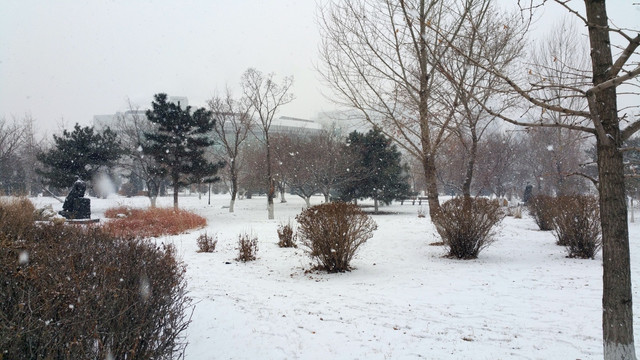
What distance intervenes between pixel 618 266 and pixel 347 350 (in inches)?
94.7

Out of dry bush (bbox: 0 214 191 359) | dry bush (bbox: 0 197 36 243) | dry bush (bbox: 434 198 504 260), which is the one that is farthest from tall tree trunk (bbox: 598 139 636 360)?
dry bush (bbox: 434 198 504 260)

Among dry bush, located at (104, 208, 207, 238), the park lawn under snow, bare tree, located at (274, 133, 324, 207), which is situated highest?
bare tree, located at (274, 133, 324, 207)

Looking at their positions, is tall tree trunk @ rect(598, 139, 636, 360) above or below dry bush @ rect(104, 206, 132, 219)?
above

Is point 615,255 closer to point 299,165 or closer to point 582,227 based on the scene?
point 582,227

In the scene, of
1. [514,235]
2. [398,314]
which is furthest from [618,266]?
[514,235]

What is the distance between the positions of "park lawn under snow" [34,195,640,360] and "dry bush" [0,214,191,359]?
1.18 m

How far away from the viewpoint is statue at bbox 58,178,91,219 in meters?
18.6

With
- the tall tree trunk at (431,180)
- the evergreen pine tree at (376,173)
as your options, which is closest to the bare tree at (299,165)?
the evergreen pine tree at (376,173)

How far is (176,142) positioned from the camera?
79.9ft

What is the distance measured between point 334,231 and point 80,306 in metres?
5.63

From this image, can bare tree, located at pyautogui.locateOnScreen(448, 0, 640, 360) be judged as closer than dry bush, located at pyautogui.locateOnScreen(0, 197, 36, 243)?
Yes

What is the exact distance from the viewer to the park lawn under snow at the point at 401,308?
12.7 ft

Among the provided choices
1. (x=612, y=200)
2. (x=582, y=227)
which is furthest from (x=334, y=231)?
(x=582, y=227)

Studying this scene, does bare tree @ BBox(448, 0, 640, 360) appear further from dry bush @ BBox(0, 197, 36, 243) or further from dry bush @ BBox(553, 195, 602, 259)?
dry bush @ BBox(553, 195, 602, 259)
